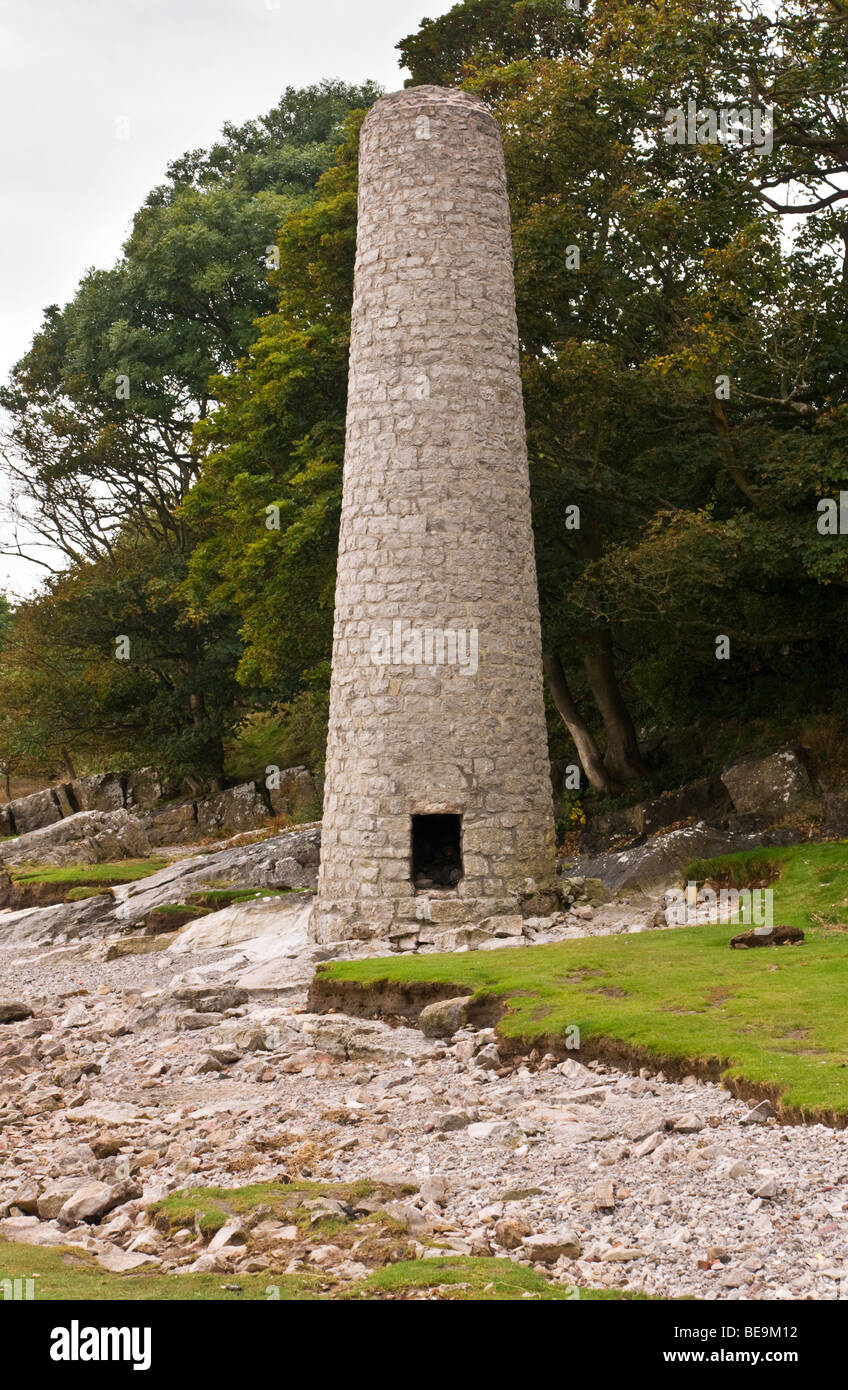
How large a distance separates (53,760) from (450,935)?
28.5m

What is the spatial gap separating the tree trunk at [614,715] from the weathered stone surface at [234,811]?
1191 centimetres

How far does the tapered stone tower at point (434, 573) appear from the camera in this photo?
16.5 m

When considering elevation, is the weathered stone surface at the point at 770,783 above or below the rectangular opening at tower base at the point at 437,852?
above

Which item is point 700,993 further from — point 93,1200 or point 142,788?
point 142,788

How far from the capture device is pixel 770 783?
774 inches

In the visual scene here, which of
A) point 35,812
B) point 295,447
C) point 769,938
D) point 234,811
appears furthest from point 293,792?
point 769,938

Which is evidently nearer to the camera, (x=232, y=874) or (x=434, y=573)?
(x=434, y=573)

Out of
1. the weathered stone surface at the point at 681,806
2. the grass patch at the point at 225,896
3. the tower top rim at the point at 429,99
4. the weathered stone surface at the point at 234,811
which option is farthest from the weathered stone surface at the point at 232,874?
the tower top rim at the point at 429,99

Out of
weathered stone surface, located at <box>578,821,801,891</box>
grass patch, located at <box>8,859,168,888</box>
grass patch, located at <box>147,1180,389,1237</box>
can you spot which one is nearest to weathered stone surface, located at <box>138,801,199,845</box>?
grass patch, located at <box>8,859,168,888</box>

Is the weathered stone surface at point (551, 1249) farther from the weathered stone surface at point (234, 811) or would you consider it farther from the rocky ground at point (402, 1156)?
the weathered stone surface at point (234, 811)

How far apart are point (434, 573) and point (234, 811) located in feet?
63.1

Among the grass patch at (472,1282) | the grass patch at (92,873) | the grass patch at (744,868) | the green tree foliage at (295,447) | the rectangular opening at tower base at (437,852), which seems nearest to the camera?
the grass patch at (472,1282)
